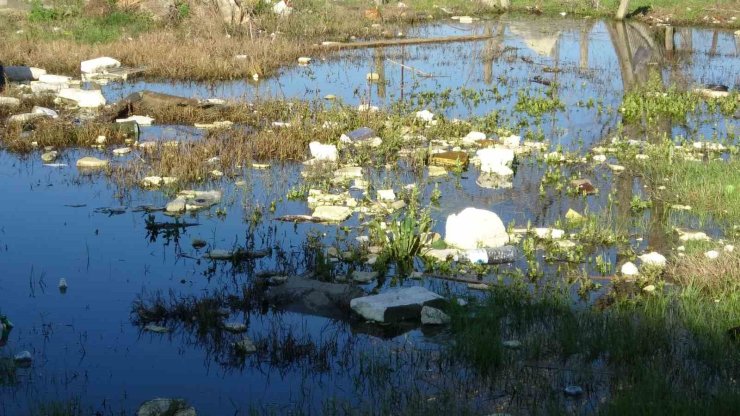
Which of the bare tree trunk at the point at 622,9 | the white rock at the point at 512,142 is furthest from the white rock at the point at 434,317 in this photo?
the bare tree trunk at the point at 622,9

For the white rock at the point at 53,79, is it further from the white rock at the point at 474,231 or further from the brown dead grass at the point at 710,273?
the brown dead grass at the point at 710,273

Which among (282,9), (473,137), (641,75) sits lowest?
(641,75)

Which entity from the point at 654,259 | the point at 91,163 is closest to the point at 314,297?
the point at 654,259

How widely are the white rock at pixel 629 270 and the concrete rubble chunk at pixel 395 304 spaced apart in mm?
1232

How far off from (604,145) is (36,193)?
5177mm

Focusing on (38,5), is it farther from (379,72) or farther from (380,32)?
(379,72)

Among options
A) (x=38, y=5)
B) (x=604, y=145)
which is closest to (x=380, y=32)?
(x=38, y=5)

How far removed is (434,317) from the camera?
4984 millimetres

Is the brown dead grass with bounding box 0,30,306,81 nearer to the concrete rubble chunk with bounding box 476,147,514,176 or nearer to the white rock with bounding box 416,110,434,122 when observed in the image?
the white rock with bounding box 416,110,434,122

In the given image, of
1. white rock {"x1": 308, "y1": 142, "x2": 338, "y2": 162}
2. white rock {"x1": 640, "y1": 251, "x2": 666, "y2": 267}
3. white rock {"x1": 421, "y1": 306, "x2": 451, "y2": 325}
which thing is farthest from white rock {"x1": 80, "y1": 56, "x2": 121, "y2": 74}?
white rock {"x1": 421, "y1": 306, "x2": 451, "y2": 325}

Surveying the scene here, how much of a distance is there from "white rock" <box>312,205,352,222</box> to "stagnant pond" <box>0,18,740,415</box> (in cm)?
7

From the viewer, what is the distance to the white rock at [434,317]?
4.98 metres

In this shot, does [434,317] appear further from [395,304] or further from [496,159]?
[496,159]

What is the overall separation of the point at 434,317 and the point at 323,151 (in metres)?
3.80
